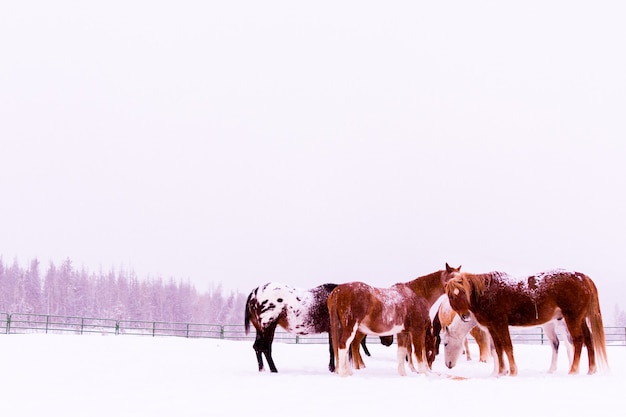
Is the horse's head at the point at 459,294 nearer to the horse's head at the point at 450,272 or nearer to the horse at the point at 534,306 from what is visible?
the horse at the point at 534,306

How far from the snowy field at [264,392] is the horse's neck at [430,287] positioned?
1574 mm

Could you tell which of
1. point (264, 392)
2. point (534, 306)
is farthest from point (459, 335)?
point (264, 392)

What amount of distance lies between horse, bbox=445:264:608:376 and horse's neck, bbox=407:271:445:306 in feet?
5.61

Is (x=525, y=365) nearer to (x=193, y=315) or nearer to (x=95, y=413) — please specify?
(x=95, y=413)

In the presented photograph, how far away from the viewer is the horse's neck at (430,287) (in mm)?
11461

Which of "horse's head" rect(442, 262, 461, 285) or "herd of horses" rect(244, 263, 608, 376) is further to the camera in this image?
"horse's head" rect(442, 262, 461, 285)

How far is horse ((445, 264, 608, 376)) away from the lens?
30.8ft

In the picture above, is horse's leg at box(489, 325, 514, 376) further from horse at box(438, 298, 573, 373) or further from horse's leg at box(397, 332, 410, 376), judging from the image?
horse's leg at box(397, 332, 410, 376)

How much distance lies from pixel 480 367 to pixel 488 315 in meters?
2.99

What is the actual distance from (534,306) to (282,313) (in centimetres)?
466

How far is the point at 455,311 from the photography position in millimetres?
10047

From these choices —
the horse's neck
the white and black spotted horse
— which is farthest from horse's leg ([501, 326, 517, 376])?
the white and black spotted horse

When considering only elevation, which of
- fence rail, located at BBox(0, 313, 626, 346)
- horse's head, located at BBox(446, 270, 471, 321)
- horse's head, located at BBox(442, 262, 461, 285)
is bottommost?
fence rail, located at BBox(0, 313, 626, 346)

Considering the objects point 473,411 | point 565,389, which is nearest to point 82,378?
point 473,411
